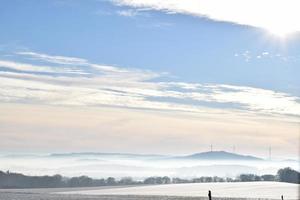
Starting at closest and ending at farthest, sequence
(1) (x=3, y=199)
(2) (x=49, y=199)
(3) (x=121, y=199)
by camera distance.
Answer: (1) (x=3, y=199) < (2) (x=49, y=199) < (3) (x=121, y=199)

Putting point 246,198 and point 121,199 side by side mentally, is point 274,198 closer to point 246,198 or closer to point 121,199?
point 246,198

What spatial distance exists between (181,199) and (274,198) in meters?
25.0

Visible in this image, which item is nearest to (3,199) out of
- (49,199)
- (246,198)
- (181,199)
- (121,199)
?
(49,199)

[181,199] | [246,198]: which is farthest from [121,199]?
[246,198]

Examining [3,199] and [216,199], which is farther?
[216,199]

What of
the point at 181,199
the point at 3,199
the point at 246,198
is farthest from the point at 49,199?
the point at 246,198

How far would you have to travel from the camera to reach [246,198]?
636ft

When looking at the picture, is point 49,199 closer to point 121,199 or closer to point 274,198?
point 121,199

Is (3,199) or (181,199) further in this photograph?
(181,199)

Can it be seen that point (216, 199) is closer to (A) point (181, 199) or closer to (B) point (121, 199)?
(A) point (181, 199)

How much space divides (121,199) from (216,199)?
83.8 ft

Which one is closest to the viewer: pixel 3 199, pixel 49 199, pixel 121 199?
pixel 3 199

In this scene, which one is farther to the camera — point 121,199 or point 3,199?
point 121,199

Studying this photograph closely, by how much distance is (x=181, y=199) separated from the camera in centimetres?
19112
